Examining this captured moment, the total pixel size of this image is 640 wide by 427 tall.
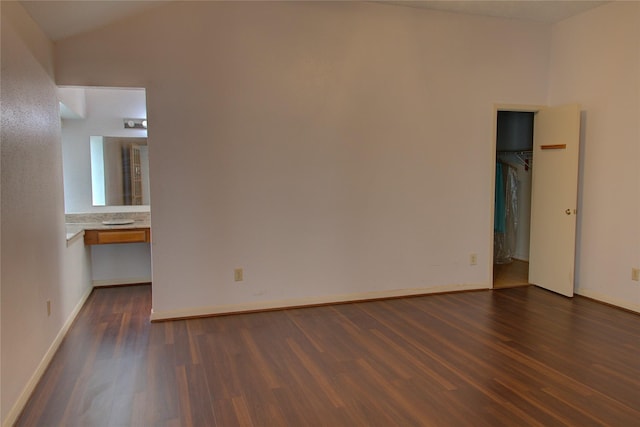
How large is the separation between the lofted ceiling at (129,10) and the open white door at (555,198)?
925 mm

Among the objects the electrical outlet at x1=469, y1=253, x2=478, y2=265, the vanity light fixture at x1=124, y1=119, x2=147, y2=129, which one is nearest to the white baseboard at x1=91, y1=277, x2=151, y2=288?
the vanity light fixture at x1=124, y1=119, x2=147, y2=129

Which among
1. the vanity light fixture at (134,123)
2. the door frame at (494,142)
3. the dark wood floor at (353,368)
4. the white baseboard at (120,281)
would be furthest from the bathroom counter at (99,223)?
the door frame at (494,142)

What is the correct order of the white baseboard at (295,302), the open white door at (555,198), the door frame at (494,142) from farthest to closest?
1. the door frame at (494,142)
2. the open white door at (555,198)
3. the white baseboard at (295,302)

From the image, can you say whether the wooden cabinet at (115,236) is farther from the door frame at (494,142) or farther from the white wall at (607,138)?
the white wall at (607,138)

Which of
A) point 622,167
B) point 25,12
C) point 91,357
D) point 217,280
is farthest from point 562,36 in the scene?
point 91,357

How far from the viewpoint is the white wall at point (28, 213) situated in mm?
2266

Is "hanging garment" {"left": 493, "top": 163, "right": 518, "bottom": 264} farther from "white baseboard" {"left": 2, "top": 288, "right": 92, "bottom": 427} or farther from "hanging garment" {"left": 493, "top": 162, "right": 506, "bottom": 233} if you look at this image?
"white baseboard" {"left": 2, "top": 288, "right": 92, "bottom": 427}

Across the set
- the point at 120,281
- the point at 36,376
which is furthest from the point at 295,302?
the point at 120,281

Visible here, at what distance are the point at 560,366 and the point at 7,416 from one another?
312cm

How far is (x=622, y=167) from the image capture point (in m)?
4.08

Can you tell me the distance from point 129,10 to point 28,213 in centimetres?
180

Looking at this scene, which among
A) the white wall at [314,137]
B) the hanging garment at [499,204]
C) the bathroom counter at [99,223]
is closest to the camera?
the white wall at [314,137]

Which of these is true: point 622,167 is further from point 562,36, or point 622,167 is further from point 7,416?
point 7,416

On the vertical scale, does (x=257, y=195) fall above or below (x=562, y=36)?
below
